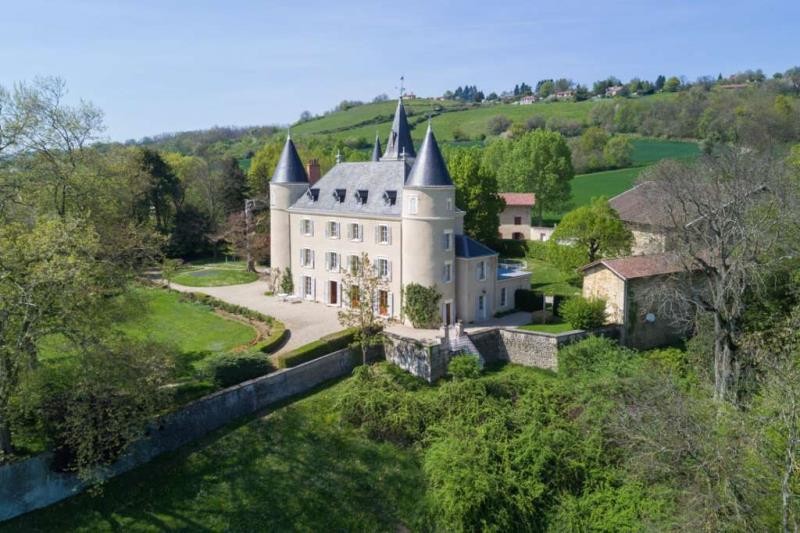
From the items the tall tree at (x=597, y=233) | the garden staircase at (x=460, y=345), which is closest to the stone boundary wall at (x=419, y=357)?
the garden staircase at (x=460, y=345)

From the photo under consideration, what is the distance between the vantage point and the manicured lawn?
132 feet

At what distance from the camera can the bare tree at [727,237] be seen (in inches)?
998

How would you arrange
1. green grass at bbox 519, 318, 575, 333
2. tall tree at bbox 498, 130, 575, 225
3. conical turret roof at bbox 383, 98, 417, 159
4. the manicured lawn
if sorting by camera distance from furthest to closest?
tall tree at bbox 498, 130, 575, 225
conical turret roof at bbox 383, 98, 417, 159
the manicured lawn
green grass at bbox 519, 318, 575, 333

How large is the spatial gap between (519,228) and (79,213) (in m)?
39.6

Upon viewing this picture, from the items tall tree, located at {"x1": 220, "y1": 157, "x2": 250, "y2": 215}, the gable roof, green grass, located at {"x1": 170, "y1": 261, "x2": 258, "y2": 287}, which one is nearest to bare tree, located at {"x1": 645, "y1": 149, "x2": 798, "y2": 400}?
the gable roof

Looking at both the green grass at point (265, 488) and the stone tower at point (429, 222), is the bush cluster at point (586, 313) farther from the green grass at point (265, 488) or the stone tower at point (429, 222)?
the green grass at point (265, 488)

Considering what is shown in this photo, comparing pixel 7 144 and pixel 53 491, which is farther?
→ pixel 7 144

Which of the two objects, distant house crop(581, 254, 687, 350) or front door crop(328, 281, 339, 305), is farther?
front door crop(328, 281, 339, 305)

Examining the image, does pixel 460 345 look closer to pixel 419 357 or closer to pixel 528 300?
pixel 419 357

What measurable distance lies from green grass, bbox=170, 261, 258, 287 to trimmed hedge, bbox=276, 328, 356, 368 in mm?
16878

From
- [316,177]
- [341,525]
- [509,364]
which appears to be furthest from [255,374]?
[316,177]

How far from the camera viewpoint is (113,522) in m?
19.6

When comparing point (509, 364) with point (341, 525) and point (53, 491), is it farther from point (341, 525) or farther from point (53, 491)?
point (53, 491)

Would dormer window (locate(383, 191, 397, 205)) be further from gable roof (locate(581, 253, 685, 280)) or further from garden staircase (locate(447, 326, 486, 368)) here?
gable roof (locate(581, 253, 685, 280))
